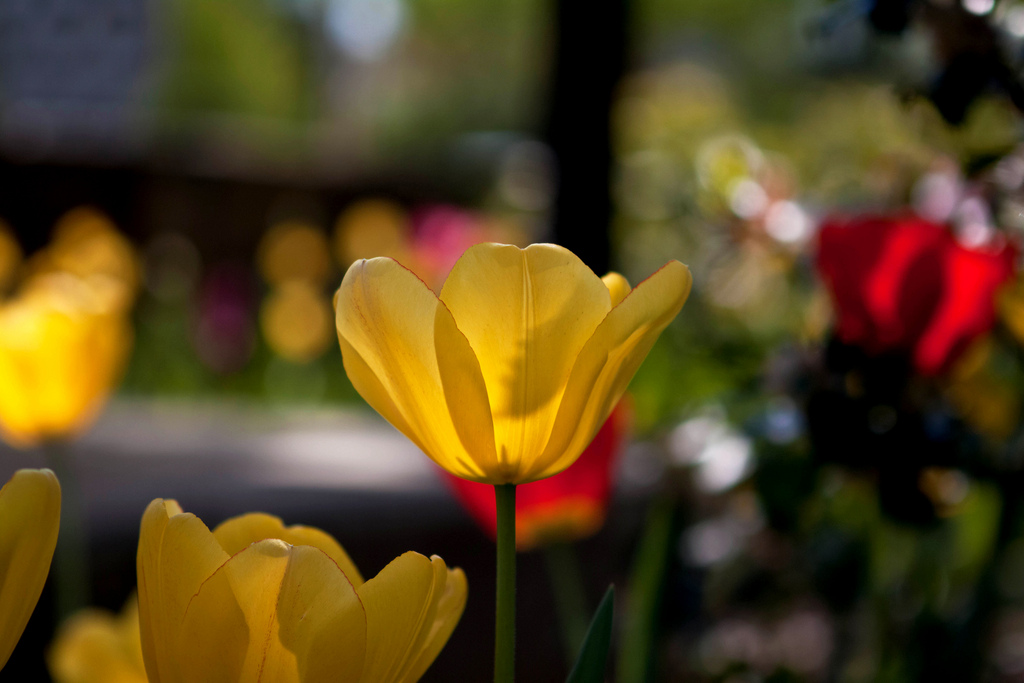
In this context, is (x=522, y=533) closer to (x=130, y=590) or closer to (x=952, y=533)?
(x=952, y=533)

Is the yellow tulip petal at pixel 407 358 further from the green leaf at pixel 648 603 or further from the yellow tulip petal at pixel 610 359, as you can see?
the green leaf at pixel 648 603

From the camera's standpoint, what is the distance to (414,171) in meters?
7.34

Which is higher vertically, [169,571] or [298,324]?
[298,324]

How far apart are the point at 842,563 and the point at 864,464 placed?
0.91 ft

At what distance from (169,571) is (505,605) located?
0.41 ft

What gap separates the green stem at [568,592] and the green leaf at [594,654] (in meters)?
0.49

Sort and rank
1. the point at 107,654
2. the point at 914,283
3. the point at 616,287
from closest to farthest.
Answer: the point at 616,287 → the point at 107,654 → the point at 914,283

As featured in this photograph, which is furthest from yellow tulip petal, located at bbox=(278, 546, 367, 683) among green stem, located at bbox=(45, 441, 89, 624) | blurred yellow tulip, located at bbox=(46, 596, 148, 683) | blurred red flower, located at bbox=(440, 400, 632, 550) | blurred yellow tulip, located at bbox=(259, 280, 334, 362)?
blurred yellow tulip, located at bbox=(259, 280, 334, 362)

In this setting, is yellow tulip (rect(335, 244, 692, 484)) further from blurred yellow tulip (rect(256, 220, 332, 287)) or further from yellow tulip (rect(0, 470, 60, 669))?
blurred yellow tulip (rect(256, 220, 332, 287))

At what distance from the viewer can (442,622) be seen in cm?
37

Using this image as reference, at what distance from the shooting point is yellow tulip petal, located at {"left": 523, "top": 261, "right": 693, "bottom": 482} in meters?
0.34

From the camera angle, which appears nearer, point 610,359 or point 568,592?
point 610,359

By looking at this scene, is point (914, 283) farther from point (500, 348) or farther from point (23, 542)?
point (23, 542)

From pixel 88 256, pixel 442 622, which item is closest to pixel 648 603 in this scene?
pixel 442 622
